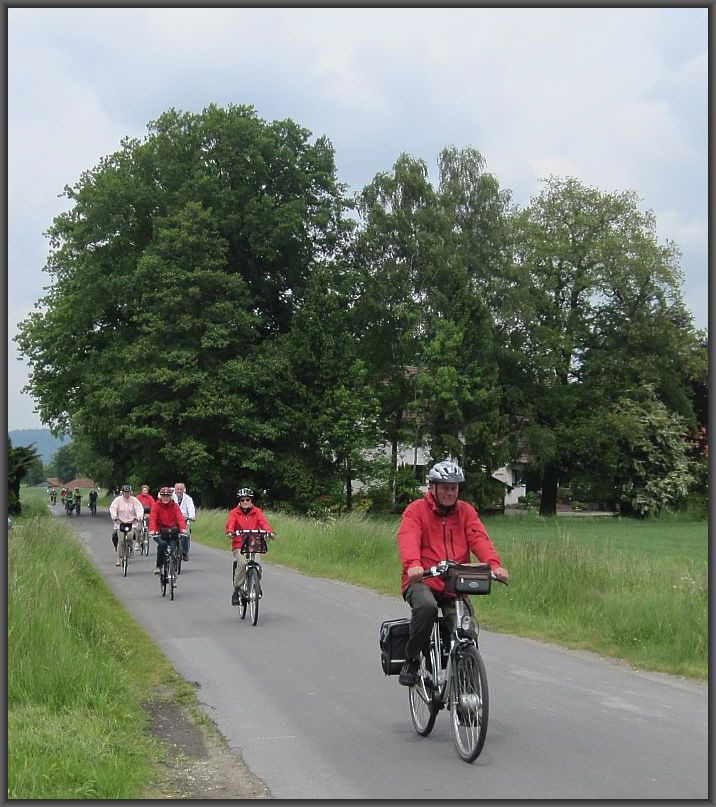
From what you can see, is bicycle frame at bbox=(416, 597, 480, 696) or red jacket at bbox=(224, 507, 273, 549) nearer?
bicycle frame at bbox=(416, 597, 480, 696)

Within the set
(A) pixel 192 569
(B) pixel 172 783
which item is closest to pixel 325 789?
(B) pixel 172 783

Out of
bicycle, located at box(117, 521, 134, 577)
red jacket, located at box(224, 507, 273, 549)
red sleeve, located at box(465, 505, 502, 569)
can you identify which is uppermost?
red sleeve, located at box(465, 505, 502, 569)

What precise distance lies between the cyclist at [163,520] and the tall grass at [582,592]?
11.6 ft

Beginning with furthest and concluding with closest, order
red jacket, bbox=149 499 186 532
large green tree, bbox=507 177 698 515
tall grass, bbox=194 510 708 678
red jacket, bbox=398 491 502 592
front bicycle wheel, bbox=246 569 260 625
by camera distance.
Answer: large green tree, bbox=507 177 698 515 < red jacket, bbox=149 499 186 532 < front bicycle wheel, bbox=246 569 260 625 < tall grass, bbox=194 510 708 678 < red jacket, bbox=398 491 502 592

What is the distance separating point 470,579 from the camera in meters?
6.73

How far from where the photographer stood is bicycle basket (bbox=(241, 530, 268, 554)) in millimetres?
14125

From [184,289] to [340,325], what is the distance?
8.65 metres

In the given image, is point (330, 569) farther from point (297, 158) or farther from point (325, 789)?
point (297, 158)

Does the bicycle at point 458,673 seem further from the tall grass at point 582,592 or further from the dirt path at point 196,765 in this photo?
the tall grass at point 582,592

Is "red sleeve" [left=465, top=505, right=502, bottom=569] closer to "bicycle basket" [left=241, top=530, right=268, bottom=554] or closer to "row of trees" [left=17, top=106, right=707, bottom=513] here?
"bicycle basket" [left=241, top=530, right=268, bottom=554]

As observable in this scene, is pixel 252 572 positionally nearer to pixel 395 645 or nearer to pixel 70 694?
pixel 70 694

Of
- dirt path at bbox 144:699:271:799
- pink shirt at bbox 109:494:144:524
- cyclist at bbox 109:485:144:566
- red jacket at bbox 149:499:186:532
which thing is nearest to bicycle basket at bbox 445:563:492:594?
dirt path at bbox 144:699:271:799

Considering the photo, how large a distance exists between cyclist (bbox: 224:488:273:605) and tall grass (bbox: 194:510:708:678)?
3.22 meters

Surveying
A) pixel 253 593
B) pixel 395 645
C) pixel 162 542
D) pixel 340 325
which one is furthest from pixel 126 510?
pixel 340 325
